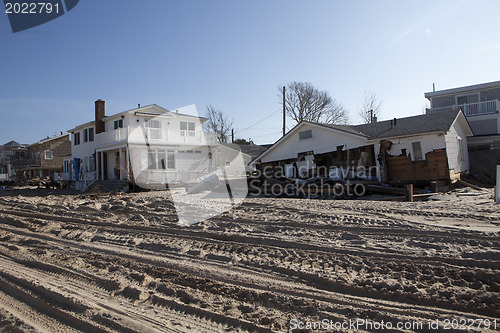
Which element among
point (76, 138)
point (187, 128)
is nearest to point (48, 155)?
point (76, 138)

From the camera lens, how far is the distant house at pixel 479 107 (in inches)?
1003

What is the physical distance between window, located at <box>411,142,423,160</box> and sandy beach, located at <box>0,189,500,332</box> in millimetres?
9686

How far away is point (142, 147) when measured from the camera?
26438 millimetres

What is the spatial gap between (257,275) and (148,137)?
929 inches

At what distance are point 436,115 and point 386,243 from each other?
17.5 meters

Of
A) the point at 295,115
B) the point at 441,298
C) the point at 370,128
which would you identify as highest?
the point at 295,115

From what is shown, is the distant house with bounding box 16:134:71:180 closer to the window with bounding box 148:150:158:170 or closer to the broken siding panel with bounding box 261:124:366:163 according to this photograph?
the window with bounding box 148:150:158:170

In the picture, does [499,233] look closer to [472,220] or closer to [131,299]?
[472,220]

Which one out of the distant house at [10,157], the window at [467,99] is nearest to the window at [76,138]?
the distant house at [10,157]

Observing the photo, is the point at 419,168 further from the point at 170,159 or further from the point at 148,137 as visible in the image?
the point at 148,137

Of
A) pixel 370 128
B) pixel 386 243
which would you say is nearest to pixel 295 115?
→ pixel 370 128

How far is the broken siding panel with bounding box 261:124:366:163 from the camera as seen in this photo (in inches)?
803

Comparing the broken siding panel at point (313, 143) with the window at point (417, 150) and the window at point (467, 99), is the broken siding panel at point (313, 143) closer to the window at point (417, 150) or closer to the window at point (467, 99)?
the window at point (417, 150)

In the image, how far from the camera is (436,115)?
66.9ft
